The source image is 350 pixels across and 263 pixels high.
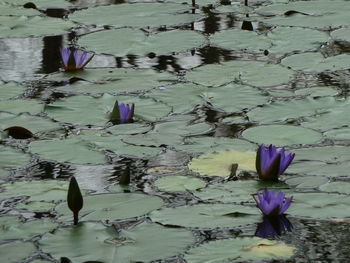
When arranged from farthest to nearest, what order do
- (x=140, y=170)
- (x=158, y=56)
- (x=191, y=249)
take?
(x=158, y=56) → (x=140, y=170) → (x=191, y=249)

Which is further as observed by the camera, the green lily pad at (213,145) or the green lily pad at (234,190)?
the green lily pad at (213,145)

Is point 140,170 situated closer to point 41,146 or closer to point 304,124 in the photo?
point 41,146

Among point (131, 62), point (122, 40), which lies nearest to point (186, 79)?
point (131, 62)

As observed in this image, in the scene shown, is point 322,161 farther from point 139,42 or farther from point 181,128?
point 139,42

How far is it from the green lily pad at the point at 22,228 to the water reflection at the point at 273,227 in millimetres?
606

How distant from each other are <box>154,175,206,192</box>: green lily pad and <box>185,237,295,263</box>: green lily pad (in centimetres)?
43

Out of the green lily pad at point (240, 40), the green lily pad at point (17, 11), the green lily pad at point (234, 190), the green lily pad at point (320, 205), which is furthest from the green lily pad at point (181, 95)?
the green lily pad at point (17, 11)

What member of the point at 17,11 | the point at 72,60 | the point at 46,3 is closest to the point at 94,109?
the point at 72,60

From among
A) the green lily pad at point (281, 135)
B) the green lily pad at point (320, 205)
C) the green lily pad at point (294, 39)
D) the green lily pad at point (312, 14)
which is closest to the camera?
the green lily pad at point (320, 205)

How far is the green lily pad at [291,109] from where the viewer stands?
13.3 feet

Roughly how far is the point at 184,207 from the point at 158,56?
179 cm

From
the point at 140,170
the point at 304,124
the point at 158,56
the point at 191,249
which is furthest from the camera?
the point at 158,56

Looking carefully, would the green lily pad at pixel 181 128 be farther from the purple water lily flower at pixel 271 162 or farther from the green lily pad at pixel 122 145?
the purple water lily flower at pixel 271 162

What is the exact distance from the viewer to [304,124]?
3.95 meters
